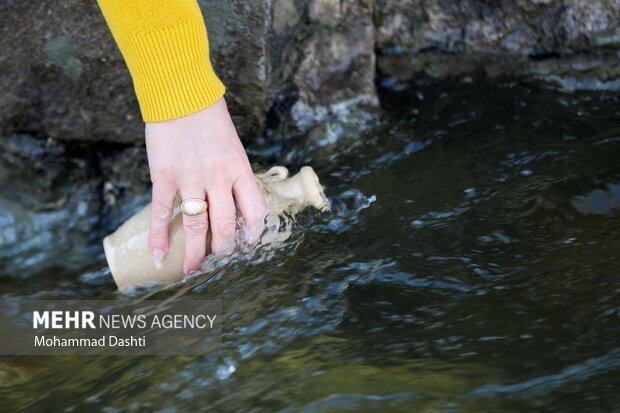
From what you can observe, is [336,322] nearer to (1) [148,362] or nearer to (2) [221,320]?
(2) [221,320]

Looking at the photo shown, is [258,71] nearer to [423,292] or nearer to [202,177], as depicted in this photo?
[202,177]

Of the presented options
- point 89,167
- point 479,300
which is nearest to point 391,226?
point 479,300

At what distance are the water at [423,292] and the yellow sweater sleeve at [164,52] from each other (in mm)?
414

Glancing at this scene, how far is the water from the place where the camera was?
1480 millimetres

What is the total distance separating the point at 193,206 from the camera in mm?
1807

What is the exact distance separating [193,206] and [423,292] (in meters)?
0.55

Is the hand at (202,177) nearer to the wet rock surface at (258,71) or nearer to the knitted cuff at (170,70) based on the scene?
the knitted cuff at (170,70)

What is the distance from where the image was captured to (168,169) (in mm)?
1812

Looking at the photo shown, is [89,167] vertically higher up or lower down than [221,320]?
higher up

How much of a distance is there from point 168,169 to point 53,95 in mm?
925

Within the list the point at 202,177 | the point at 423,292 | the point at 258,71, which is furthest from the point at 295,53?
the point at 423,292

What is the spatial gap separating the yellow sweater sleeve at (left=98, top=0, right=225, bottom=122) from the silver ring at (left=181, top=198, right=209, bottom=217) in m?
0.20

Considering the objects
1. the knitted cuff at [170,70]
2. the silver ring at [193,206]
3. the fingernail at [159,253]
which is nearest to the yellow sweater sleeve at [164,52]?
the knitted cuff at [170,70]

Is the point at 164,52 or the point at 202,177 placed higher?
the point at 164,52
